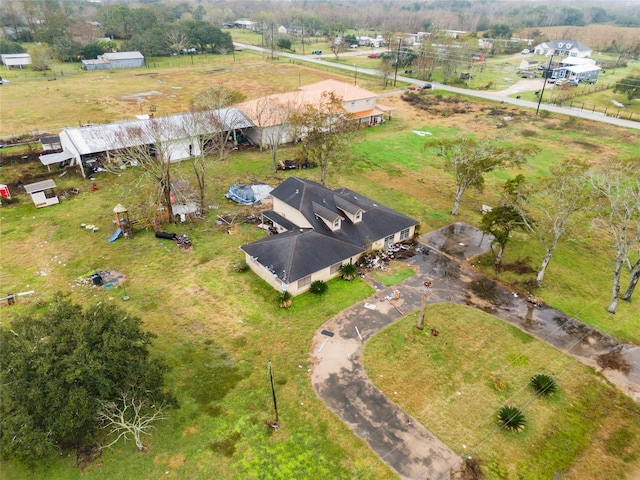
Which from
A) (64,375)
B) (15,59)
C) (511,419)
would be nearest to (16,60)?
(15,59)

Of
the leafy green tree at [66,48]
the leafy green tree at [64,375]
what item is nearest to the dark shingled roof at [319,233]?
the leafy green tree at [64,375]

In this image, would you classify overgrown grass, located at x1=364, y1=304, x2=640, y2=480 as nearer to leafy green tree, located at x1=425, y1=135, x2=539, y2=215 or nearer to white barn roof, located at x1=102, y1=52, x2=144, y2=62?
leafy green tree, located at x1=425, y1=135, x2=539, y2=215

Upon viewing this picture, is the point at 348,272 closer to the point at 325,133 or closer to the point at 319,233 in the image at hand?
the point at 319,233

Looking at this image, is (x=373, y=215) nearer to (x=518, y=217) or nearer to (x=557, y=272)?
(x=518, y=217)

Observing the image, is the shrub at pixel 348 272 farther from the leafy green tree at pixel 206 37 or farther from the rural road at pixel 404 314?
the leafy green tree at pixel 206 37

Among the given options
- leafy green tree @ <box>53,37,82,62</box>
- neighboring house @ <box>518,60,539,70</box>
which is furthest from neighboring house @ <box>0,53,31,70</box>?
neighboring house @ <box>518,60,539,70</box>

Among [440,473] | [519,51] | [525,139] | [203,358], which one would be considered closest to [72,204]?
[203,358]
